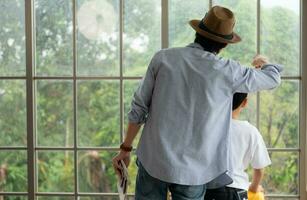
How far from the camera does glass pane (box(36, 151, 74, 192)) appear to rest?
314cm

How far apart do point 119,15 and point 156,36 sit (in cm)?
27

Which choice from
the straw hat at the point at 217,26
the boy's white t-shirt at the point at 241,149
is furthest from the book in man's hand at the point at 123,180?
the straw hat at the point at 217,26

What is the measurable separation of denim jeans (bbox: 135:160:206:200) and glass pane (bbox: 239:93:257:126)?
113 cm

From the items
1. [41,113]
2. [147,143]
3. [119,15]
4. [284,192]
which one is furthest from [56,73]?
[284,192]

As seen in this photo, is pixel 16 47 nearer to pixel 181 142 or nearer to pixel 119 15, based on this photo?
pixel 119 15

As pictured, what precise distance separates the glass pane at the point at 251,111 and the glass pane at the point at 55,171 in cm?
114

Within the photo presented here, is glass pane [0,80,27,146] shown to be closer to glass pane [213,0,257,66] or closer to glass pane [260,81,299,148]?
glass pane [213,0,257,66]

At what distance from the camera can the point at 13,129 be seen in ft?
10.4

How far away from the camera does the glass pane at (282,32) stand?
3006 millimetres

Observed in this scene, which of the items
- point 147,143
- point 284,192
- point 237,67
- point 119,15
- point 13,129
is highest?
point 119,15

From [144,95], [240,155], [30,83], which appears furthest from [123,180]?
[30,83]

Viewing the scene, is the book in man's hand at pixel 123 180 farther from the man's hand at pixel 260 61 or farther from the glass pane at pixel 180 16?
the glass pane at pixel 180 16

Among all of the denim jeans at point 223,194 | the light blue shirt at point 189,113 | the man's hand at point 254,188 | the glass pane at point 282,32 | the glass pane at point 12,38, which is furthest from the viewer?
the glass pane at point 12,38

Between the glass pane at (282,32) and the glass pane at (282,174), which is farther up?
the glass pane at (282,32)
